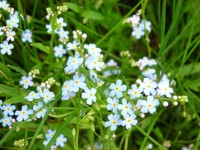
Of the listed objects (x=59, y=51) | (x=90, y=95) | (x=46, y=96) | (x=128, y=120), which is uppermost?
(x=59, y=51)

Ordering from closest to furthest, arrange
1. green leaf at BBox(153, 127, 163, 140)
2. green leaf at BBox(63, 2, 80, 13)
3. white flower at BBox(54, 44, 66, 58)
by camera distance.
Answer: white flower at BBox(54, 44, 66, 58), green leaf at BBox(63, 2, 80, 13), green leaf at BBox(153, 127, 163, 140)

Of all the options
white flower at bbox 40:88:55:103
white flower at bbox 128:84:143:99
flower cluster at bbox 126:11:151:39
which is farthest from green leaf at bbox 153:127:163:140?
white flower at bbox 40:88:55:103

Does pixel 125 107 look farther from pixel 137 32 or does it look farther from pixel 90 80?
pixel 137 32

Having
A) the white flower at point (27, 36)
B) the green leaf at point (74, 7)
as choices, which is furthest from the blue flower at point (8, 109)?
the green leaf at point (74, 7)

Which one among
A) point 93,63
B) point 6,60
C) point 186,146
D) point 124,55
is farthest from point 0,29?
point 186,146

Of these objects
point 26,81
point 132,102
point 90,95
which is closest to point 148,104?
point 132,102

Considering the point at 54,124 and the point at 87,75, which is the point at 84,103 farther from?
the point at 54,124

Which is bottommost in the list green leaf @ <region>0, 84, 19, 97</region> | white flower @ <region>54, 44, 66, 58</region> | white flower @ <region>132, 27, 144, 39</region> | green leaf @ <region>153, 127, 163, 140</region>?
green leaf @ <region>153, 127, 163, 140</region>

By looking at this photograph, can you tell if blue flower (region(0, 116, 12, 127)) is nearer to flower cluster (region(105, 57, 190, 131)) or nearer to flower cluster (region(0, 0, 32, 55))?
flower cluster (region(0, 0, 32, 55))
